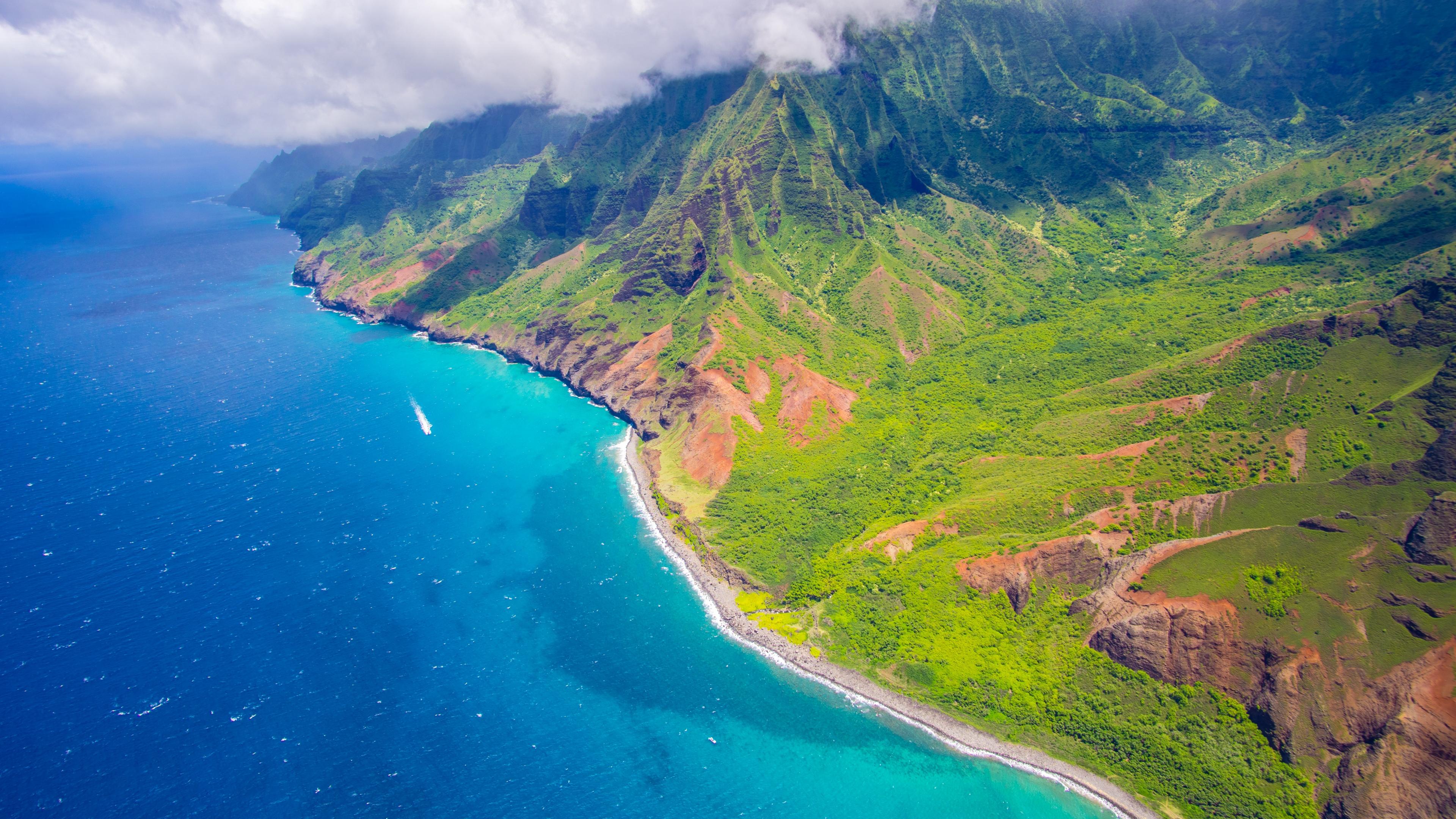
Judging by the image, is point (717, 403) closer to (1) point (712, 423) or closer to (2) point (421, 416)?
(1) point (712, 423)

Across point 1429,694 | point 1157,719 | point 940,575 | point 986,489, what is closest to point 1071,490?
point 986,489

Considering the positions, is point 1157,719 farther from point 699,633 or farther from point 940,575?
point 699,633

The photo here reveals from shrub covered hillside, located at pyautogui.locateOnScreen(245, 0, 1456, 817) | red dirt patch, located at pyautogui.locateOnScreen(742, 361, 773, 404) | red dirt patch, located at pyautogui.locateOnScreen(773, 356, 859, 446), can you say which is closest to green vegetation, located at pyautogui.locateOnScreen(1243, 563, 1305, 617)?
shrub covered hillside, located at pyautogui.locateOnScreen(245, 0, 1456, 817)

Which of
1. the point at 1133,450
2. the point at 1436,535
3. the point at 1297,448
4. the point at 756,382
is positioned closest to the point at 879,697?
the point at 1133,450

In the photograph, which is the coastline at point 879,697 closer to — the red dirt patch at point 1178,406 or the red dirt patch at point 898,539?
the red dirt patch at point 898,539

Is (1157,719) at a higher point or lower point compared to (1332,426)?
lower

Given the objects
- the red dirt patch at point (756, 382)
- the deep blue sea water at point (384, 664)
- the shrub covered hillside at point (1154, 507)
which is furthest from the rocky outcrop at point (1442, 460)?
the red dirt patch at point (756, 382)
